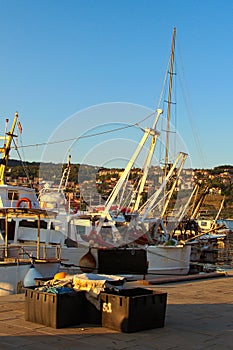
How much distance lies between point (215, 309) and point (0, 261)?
29.4 feet

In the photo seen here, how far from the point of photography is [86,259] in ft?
62.5

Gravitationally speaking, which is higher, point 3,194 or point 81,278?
point 3,194

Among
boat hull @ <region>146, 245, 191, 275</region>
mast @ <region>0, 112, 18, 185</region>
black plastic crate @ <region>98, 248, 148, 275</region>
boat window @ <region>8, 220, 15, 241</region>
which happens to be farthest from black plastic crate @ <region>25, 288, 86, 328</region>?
boat hull @ <region>146, 245, 191, 275</region>

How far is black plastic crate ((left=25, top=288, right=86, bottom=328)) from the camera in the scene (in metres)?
8.43

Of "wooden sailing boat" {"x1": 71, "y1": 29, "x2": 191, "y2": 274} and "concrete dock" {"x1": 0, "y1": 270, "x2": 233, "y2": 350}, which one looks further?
"wooden sailing boat" {"x1": 71, "y1": 29, "x2": 191, "y2": 274}

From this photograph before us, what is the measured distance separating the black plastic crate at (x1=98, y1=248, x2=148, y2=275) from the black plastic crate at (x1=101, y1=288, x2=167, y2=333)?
839 centimetres

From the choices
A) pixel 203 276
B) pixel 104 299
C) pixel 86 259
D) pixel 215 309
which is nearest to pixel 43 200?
pixel 86 259

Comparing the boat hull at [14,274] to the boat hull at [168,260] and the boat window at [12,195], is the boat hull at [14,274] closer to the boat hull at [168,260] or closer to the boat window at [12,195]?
the boat window at [12,195]

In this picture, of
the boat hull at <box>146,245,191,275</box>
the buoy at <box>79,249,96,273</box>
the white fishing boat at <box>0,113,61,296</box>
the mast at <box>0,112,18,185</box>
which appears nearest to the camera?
the buoy at <box>79,249,96,273</box>

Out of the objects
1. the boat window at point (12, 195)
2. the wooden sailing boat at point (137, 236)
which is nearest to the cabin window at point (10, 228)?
the boat window at point (12, 195)

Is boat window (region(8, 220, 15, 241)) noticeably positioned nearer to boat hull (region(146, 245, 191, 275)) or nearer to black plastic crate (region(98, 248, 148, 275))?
black plastic crate (region(98, 248, 148, 275))

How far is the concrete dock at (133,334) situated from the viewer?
7.66 m

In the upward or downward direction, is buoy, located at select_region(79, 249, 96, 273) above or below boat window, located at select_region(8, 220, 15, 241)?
below

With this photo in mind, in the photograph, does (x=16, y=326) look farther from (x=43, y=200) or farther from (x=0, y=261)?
(x=43, y=200)
